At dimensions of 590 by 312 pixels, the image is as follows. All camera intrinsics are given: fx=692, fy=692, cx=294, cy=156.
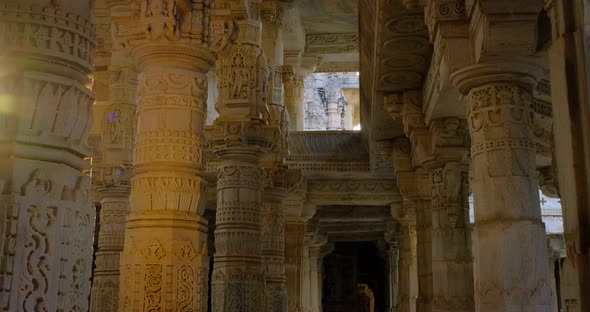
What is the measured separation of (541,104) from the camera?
29.2 ft

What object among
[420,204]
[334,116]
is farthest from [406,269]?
[334,116]

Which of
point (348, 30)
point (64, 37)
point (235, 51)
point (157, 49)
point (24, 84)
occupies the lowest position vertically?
point (24, 84)

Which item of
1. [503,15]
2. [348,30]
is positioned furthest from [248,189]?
[348,30]

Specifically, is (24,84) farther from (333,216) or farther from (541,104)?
(333,216)

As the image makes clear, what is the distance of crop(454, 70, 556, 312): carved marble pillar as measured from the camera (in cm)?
539

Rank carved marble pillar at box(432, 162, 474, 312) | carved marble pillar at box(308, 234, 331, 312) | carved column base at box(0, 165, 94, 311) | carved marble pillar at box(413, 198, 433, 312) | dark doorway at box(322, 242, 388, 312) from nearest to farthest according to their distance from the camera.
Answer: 1. carved column base at box(0, 165, 94, 311)
2. carved marble pillar at box(432, 162, 474, 312)
3. carved marble pillar at box(413, 198, 433, 312)
4. carved marble pillar at box(308, 234, 331, 312)
5. dark doorway at box(322, 242, 388, 312)

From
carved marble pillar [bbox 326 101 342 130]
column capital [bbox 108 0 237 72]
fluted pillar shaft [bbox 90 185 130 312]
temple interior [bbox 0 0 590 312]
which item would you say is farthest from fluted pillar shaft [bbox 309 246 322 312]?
column capital [bbox 108 0 237 72]

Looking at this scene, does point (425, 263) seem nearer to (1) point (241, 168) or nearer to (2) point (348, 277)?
(1) point (241, 168)

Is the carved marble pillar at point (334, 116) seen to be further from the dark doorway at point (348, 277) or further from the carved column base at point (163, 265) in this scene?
the carved column base at point (163, 265)

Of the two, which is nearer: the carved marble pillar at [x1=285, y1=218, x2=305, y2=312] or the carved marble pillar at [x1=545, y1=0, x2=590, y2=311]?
the carved marble pillar at [x1=545, y1=0, x2=590, y2=311]

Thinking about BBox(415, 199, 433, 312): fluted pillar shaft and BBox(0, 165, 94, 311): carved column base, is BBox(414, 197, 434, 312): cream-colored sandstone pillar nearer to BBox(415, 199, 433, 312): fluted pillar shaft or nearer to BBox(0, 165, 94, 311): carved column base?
BBox(415, 199, 433, 312): fluted pillar shaft

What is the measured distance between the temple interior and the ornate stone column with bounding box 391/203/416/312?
3503mm

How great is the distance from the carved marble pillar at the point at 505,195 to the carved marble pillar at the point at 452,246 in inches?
121

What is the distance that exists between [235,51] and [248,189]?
187 cm
